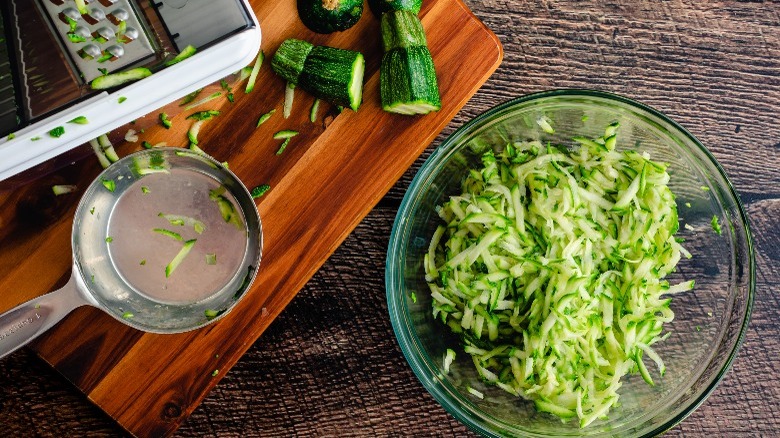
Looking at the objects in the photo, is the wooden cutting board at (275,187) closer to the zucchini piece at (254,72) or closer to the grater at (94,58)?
the zucchini piece at (254,72)

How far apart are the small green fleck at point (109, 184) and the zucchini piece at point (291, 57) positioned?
1.77 feet

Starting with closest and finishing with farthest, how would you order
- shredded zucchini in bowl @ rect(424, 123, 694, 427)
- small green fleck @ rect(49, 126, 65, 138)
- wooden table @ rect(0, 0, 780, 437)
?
small green fleck @ rect(49, 126, 65, 138) < shredded zucchini in bowl @ rect(424, 123, 694, 427) < wooden table @ rect(0, 0, 780, 437)

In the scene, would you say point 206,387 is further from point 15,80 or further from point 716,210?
point 716,210

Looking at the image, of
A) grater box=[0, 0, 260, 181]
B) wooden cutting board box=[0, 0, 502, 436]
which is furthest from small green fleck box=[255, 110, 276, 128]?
grater box=[0, 0, 260, 181]

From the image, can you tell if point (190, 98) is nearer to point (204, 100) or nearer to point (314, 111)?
point (204, 100)

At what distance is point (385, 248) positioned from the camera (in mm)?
2010

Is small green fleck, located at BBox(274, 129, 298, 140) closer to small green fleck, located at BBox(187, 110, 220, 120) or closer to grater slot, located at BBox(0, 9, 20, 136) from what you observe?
small green fleck, located at BBox(187, 110, 220, 120)

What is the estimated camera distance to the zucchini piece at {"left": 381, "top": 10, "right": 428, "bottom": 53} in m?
1.75

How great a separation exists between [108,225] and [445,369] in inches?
39.7

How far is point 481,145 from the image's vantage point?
1.86 meters

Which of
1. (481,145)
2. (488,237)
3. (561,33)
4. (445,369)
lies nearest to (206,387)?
(445,369)

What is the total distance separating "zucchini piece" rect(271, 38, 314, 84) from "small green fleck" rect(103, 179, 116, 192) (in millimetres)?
540

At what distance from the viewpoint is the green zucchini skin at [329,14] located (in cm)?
174

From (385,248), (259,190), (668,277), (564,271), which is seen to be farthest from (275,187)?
(668,277)
